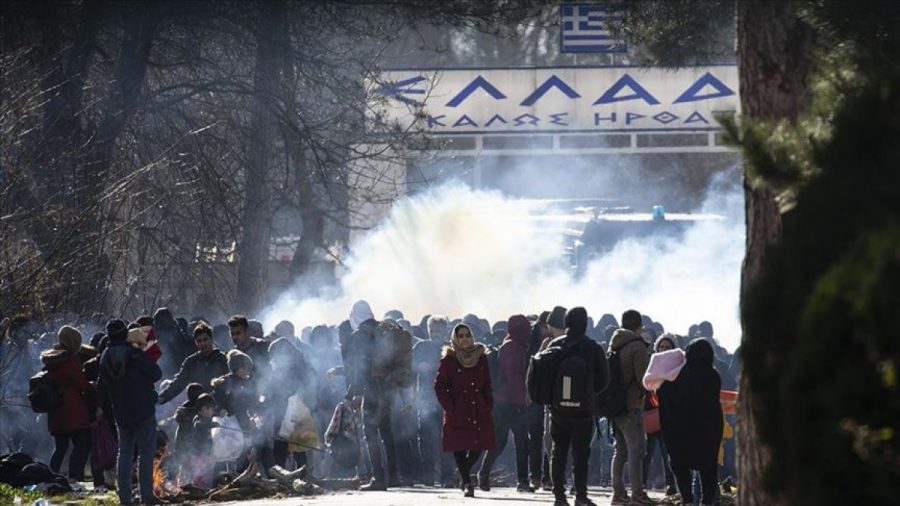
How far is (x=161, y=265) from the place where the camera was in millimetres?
22484

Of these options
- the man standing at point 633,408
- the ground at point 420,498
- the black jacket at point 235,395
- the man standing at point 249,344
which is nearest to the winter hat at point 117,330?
the black jacket at point 235,395

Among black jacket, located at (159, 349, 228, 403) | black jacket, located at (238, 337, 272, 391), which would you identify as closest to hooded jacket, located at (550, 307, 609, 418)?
black jacket, located at (238, 337, 272, 391)

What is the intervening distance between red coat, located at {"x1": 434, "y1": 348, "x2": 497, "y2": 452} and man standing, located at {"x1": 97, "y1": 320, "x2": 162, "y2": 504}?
2.42 metres

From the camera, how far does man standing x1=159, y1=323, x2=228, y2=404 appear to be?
15.6 metres

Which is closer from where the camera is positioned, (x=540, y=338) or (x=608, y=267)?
(x=540, y=338)

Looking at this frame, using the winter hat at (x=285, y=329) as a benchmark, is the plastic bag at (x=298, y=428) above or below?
below

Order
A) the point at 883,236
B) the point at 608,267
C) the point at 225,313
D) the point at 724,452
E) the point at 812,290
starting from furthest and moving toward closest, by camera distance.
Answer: the point at 608,267
the point at 225,313
the point at 724,452
the point at 812,290
the point at 883,236

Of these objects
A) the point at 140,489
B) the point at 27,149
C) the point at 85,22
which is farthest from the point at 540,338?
the point at 85,22

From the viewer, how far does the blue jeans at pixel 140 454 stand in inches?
549

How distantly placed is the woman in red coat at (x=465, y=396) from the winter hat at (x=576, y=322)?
1.76 m

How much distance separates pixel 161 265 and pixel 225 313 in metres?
4.56

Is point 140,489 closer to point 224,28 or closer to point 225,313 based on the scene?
point 224,28

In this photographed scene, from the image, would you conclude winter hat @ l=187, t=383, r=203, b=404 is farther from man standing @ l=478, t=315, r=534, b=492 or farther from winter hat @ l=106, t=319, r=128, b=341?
man standing @ l=478, t=315, r=534, b=492

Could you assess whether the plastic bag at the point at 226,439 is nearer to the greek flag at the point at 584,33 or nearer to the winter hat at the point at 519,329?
the winter hat at the point at 519,329
